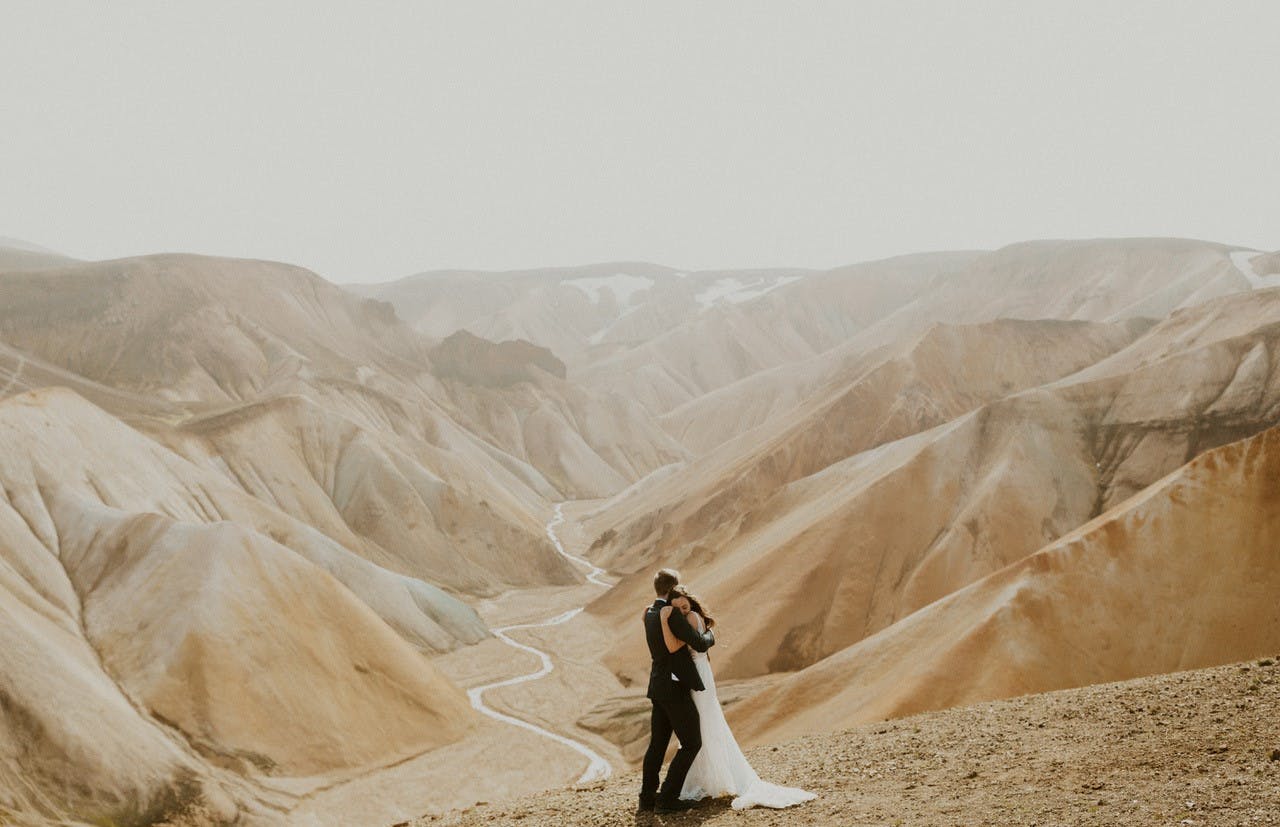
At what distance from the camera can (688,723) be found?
30.7 ft

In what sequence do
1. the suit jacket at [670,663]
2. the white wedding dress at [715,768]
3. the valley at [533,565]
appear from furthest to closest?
the valley at [533,565] → the white wedding dress at [715,768] → the suit jacket at [670,663]

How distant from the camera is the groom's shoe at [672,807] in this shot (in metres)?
9.52

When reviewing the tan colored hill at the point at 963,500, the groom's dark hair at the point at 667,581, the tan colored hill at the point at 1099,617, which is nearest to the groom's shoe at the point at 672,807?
the groom's dark hair at the point at 667,581

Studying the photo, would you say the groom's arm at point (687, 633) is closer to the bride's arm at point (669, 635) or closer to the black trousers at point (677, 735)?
the bride's arm at point (669, 635)

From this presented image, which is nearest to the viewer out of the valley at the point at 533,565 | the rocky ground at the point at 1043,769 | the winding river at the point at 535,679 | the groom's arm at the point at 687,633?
the rocky ground at the point at 1043,769

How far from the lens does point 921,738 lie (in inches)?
462

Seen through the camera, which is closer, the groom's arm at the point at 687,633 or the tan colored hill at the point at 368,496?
the groom's arm at the point at 687,633

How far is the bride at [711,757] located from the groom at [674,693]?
0.08m

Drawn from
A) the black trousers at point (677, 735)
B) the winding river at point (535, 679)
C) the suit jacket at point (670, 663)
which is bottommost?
the winding river at point (535, 679)

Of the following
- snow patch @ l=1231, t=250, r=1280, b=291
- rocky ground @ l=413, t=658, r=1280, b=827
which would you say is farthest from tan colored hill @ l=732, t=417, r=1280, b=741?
snow patch @ l=1231, t=250, r=1280, b=291

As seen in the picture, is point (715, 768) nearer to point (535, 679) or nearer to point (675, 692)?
point (675, 692)

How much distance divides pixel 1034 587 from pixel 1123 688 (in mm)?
15430

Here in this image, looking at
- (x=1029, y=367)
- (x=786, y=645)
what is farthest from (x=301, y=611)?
(x=1029, y=367)

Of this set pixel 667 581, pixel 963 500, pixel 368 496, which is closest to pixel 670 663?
pixel 667 581
